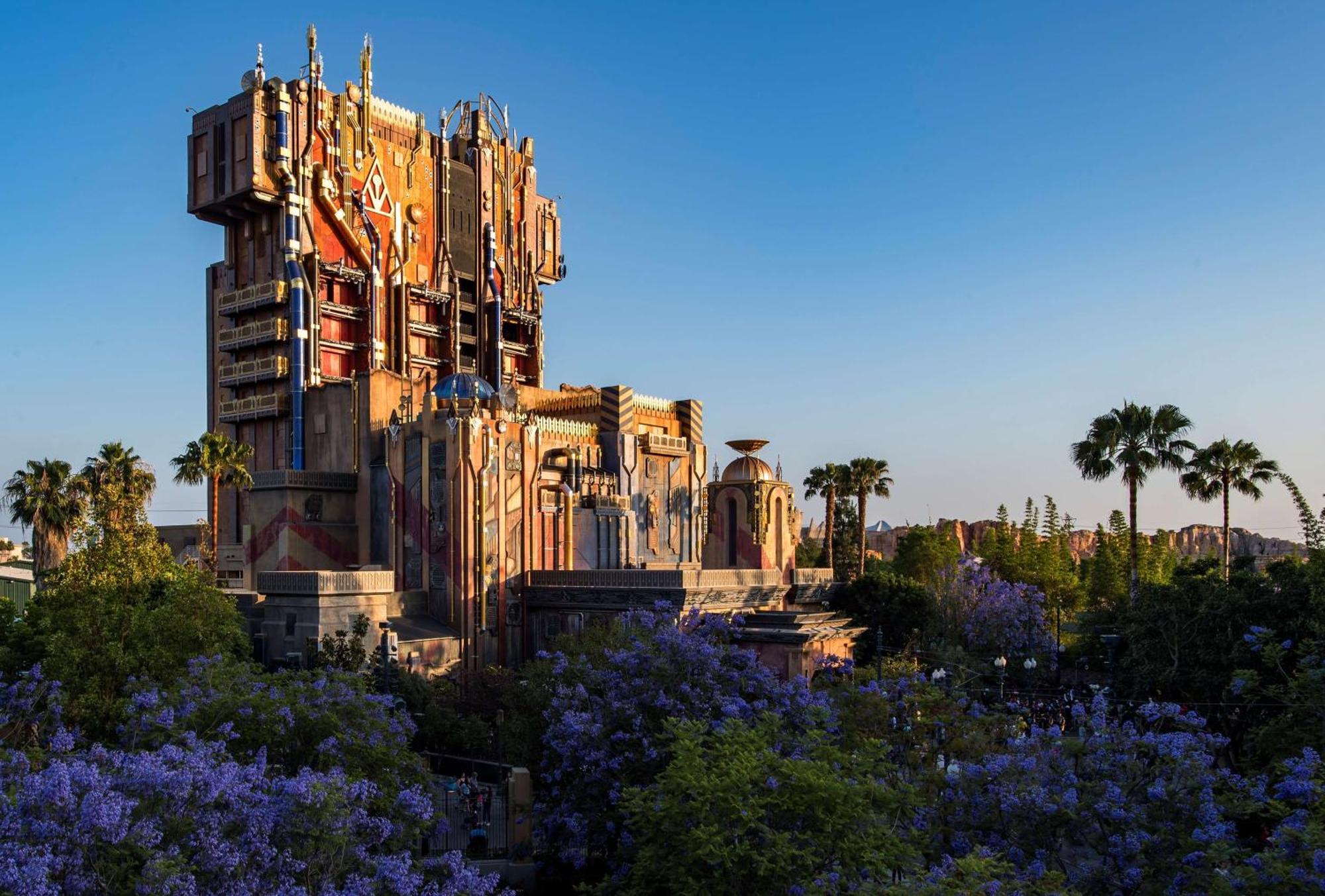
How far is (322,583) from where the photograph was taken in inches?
1247

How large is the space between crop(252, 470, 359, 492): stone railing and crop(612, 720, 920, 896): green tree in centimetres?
2873

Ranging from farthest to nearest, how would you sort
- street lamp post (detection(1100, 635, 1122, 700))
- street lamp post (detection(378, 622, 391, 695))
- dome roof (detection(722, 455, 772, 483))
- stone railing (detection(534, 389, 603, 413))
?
stone railing (detection(534, 389, 603, 413))
dome roof (detection(722, 455, 772, 483))
street lamp post (detection(1100, 635, 1122, 700))
street lamp post (detection(378, 622, 391, 695))

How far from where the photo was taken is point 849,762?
16.8 m

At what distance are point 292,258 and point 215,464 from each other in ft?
43.5

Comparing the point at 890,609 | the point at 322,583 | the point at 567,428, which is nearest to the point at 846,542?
the point at 890,609

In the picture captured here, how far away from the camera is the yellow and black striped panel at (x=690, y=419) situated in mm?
51312

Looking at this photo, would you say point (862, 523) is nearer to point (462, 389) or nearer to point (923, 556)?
point (923, 556)

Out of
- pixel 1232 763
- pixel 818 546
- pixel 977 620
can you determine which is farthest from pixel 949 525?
pixel 1232 763

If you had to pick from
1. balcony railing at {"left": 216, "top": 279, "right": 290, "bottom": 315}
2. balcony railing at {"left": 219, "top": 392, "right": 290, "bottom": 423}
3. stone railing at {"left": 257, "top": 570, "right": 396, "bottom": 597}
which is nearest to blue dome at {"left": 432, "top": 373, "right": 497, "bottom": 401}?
stone railing at {"left": 257, "top": 570, "right": 396, "bottom": 597}

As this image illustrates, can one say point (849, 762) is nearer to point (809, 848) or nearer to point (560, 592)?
point (809, 848)

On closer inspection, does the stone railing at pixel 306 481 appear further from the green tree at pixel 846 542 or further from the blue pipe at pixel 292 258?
the green tree at pixel 846 542

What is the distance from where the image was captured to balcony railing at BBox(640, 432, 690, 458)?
46.8 metres

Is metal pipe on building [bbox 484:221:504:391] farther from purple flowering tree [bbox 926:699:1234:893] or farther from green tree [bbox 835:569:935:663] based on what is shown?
purple flowering tree [bbox 926:699:1234:893]

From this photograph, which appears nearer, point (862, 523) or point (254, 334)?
point (254, 334)
